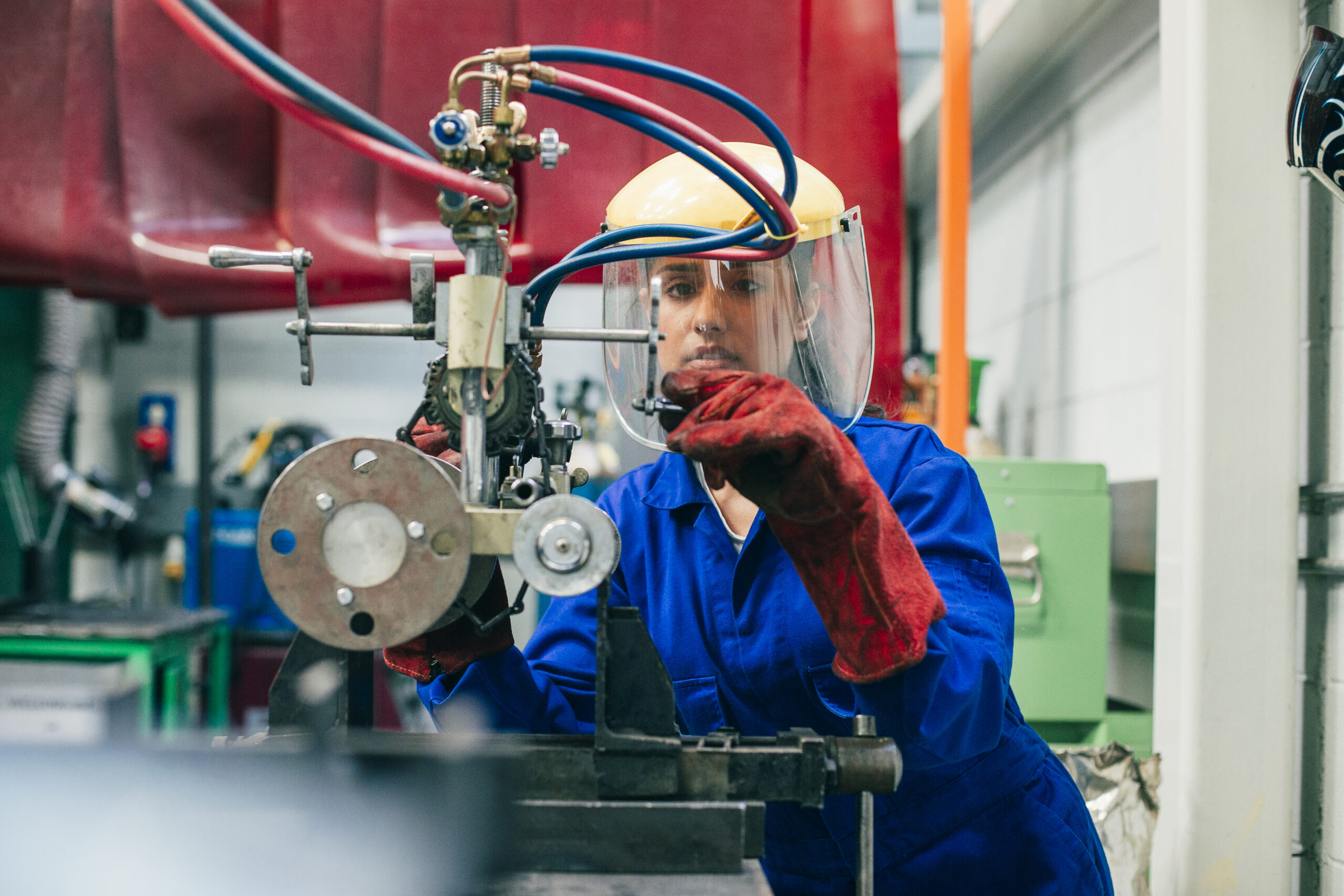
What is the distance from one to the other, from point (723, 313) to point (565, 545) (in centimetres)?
49

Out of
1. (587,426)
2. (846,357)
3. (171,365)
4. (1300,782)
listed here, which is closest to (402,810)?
(846,357)

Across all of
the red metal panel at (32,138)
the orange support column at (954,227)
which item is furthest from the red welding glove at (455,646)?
the red metal panel at (32,138)

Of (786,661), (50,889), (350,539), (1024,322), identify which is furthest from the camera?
(1024,322)

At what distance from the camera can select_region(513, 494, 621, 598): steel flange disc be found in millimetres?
620

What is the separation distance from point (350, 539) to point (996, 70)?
7.69 feet

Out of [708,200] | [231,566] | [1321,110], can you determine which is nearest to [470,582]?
[708,200]

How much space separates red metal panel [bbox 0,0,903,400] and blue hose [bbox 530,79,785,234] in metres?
1.46

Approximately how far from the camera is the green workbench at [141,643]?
2346 millimetres

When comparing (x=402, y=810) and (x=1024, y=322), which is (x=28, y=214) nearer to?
(x=402, y=810)

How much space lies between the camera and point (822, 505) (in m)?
0.67

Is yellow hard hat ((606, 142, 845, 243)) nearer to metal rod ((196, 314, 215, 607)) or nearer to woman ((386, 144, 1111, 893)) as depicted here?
woman ((386, 144, 1111, 893))

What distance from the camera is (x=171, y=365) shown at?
371cm

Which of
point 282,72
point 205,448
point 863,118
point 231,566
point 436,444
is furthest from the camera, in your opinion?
point 205,448

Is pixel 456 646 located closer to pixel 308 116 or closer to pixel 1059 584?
pixel 308 116
